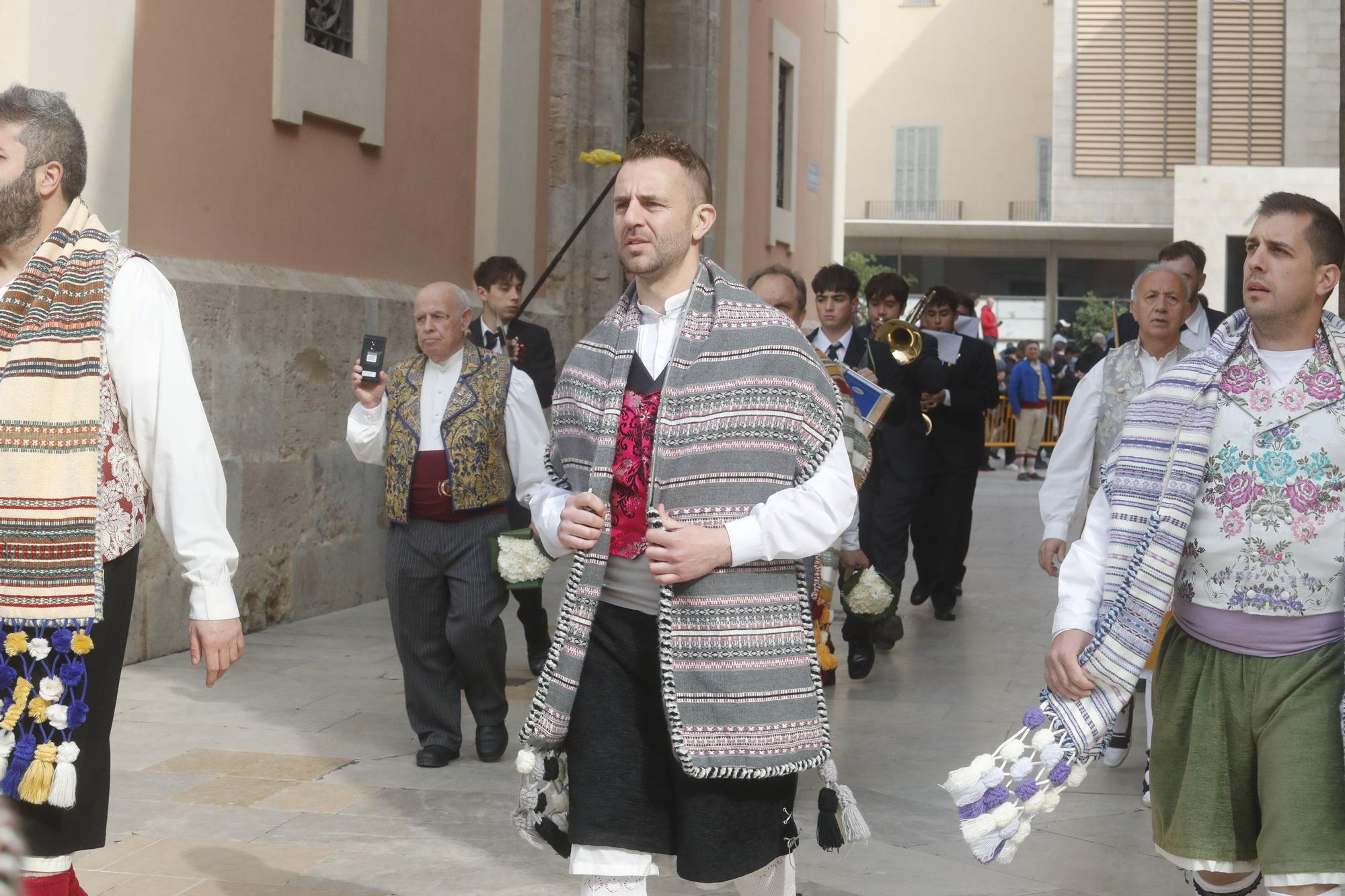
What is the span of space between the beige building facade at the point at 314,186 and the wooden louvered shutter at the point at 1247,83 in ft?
96.3

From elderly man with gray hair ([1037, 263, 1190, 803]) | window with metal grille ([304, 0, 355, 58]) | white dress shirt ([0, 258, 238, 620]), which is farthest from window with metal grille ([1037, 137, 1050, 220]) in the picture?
white dress shirt ([0, 258, 238, 620])

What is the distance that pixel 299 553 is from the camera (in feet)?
31.1

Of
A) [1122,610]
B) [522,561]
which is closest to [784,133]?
[522,561]

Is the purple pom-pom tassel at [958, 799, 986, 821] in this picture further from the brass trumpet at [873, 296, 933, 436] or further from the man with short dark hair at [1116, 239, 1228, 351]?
the brass trumpet at [873, 296, 933, 436]

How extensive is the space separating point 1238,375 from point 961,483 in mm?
6841

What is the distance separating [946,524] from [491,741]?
4.75 metres

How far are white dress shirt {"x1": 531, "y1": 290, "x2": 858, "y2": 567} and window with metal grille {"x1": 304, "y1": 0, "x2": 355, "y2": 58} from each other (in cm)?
671

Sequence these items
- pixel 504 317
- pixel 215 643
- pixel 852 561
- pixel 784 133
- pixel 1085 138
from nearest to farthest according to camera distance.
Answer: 1. pixel 215 643
2. pixel 852 561
3. pixel 504 317
4. pixel 784 133
5. pixel 1085 138

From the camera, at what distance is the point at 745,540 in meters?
3.38

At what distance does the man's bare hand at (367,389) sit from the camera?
6.36 metres

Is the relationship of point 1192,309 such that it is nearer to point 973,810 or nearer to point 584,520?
point 973,810

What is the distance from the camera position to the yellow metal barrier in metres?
25.8

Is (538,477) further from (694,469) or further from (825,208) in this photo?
(825,208)

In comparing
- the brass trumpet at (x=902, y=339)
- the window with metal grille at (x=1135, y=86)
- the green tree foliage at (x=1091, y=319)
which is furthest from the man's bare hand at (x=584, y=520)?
the window with metal grille at (x=1135, y=86)
